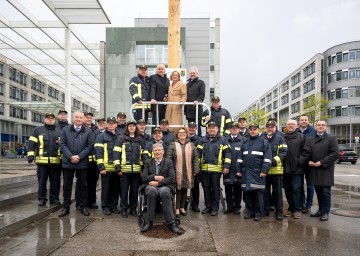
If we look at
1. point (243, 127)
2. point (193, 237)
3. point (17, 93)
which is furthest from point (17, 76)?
point (193, 237)

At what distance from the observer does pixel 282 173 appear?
23.1ft

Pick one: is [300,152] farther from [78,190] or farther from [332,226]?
[78,190]

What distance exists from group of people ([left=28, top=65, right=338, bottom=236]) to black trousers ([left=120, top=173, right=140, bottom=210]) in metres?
0.02

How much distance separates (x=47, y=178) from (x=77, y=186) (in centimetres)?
83

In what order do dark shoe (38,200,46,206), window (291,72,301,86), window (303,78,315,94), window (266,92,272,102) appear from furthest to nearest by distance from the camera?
window (266,92,272,102) < window (291,72,301,86) < window (303,78,315,94) < dark shoe (38,200,46,206)

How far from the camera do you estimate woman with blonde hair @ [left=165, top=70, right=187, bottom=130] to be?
7500 millimetres

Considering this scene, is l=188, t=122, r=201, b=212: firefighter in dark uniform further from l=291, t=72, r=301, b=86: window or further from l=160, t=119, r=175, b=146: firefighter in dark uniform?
l=291, t=72, r=301, b=86: window

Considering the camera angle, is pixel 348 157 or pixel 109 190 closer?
pixel 109 190

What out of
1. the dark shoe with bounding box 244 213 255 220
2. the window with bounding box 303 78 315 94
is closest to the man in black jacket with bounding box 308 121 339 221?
the dark shoe with bounding box 244 213 255 220

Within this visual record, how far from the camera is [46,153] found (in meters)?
7.30

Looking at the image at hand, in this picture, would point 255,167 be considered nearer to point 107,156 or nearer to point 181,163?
point 181,163

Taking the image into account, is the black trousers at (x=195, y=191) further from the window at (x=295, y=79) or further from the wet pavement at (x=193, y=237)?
the window at (x=295, y=79)

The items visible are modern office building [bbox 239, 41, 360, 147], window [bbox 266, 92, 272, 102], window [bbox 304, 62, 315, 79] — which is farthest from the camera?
window [bbox 266, 92, 272, 102]

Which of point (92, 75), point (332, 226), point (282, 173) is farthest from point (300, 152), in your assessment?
point (92, 75)
